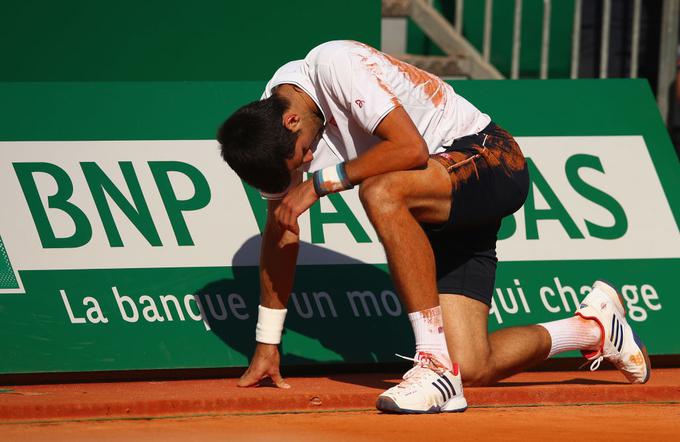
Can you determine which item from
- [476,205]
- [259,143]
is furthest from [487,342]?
[259,143]

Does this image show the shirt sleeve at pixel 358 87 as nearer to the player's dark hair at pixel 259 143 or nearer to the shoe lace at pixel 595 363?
the player's dark hair at pixel 259 143

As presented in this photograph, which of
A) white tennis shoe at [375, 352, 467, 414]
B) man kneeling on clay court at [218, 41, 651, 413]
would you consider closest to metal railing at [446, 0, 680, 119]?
man kneeling on clay court at [218, 41, 651, 413]

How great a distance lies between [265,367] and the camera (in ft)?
14.3

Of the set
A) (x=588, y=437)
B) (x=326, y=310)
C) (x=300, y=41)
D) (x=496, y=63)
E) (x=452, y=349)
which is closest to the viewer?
(x=588, y=437)

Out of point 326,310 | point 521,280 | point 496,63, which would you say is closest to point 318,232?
point 326,310

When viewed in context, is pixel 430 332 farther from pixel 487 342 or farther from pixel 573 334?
pixel 573 334

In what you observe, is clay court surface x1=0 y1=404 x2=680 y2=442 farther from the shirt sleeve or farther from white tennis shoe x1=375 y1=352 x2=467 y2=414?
the shirt sleeve

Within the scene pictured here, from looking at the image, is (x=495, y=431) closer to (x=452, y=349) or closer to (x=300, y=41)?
(x=452, y=349)

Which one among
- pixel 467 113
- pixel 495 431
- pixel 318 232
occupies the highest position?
pixel 467 113

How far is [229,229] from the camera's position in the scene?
15.8 ft

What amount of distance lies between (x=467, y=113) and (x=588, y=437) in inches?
53.4

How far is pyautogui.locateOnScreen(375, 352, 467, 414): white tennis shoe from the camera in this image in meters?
3.79

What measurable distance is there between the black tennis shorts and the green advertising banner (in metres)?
0.54

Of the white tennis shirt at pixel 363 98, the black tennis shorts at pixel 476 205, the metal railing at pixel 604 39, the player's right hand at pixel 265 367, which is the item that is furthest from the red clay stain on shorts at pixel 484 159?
the metal railing at pixel 604 39
